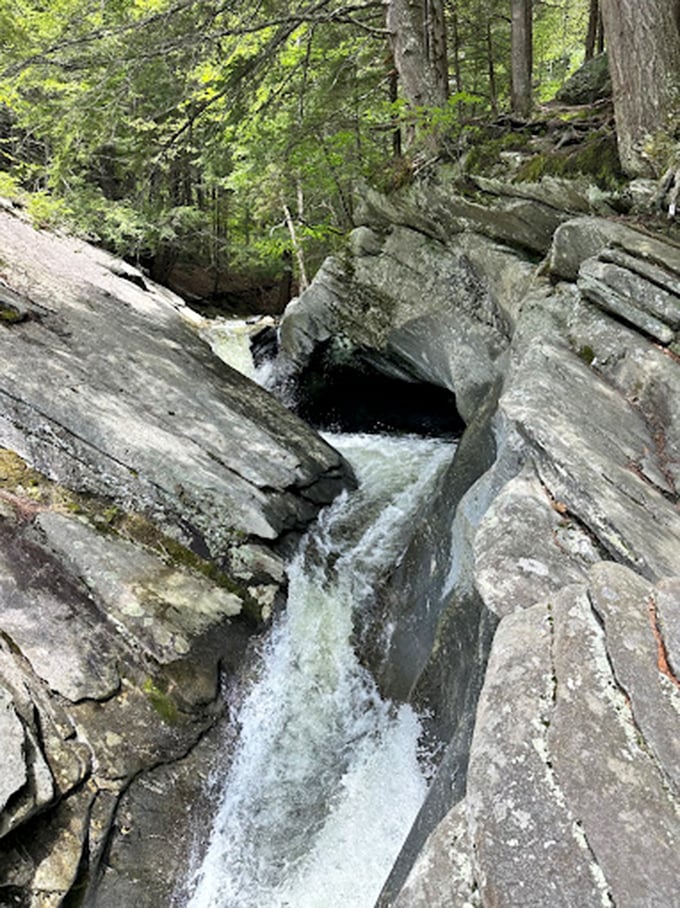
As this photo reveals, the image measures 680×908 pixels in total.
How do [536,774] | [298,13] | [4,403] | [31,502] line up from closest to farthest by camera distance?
[536,774] < [31,502] < [4,403] < [298,13]

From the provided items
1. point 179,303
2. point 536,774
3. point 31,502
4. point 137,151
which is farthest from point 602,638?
point 179,303

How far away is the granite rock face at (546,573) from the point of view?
2.50 m

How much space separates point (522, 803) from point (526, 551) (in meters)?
1.91

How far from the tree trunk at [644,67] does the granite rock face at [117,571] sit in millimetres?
6180

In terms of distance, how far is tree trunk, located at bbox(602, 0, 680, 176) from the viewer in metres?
6.88

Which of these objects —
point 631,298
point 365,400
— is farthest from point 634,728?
point 365,400

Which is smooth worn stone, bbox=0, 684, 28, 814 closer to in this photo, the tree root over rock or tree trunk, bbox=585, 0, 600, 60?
the tree root over rock

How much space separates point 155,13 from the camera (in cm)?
912

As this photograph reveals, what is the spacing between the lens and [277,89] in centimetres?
1149

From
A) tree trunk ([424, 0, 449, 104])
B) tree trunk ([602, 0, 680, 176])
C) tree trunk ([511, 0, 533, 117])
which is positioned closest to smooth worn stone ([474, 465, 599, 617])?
tree trunk ([602, 0, 680, 176])

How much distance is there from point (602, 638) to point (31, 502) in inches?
228

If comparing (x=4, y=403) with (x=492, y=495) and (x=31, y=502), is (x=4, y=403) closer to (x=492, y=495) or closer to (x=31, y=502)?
(x=31, y=502)

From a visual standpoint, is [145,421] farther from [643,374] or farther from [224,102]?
[224,102]

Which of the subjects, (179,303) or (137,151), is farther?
(179,303)
